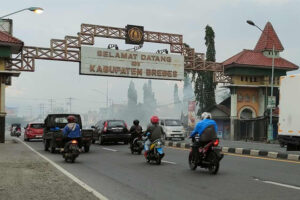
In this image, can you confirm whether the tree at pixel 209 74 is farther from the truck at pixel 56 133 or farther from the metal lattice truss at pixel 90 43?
the truck at pixel 56 133

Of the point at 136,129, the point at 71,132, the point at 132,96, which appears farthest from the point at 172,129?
the point at 132,96

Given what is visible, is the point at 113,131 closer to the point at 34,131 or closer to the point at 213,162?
the point at 34,131

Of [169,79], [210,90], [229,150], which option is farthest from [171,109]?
[229,150]

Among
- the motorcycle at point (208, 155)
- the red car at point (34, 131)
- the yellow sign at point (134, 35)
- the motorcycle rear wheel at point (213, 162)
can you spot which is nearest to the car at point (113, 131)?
the red car at point (34, 131)

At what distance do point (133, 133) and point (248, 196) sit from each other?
1153 cm

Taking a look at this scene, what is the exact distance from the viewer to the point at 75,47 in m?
40.6

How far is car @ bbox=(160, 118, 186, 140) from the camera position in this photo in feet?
114

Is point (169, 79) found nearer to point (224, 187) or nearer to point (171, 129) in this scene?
point (171, 129)

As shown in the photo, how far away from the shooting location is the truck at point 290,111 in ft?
57.1

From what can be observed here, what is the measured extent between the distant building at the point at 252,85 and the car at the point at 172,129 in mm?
14078

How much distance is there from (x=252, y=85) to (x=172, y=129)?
1831cm

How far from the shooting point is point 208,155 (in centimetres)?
1119

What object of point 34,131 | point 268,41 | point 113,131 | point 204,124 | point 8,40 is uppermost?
point 268,41

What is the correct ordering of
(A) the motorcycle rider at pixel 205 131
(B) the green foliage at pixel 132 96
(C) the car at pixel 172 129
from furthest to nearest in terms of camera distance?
(B) the green foliage at pixel 132 96
(C) the car at pixel 172 129
(A) the motorcycle rider at pixel 205 131
